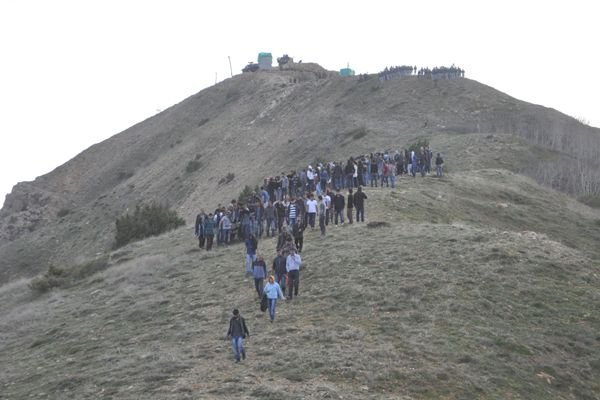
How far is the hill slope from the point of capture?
54125 millimetres

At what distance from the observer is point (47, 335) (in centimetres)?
2059

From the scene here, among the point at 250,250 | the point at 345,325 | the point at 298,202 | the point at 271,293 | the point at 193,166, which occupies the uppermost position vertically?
the point at 193,166

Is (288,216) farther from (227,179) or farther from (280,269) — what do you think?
(227,179)

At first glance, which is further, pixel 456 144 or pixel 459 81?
pixel 459 81

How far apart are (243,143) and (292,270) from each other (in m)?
54.4

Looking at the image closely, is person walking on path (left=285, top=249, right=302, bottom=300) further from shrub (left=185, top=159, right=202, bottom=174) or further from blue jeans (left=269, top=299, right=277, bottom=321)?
shrub (left=185, top=159, right=202, bottom=174)

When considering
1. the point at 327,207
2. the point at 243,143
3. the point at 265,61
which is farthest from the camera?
the point at 265,61

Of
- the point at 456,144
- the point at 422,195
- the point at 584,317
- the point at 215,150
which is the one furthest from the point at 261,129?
the point at 584,317

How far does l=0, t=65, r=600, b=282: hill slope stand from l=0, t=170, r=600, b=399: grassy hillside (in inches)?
862

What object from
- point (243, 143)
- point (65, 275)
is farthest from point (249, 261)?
point (243, 143)

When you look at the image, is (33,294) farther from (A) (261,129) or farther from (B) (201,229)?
(A) (261,129)

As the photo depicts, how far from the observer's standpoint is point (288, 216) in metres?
25.2

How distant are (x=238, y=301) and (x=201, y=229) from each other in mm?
7729

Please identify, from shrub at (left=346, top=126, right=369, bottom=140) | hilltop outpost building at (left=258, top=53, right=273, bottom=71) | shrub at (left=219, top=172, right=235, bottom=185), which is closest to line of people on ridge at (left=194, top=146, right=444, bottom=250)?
shrub at (left=346, top=126, right=369, bottom=140)
